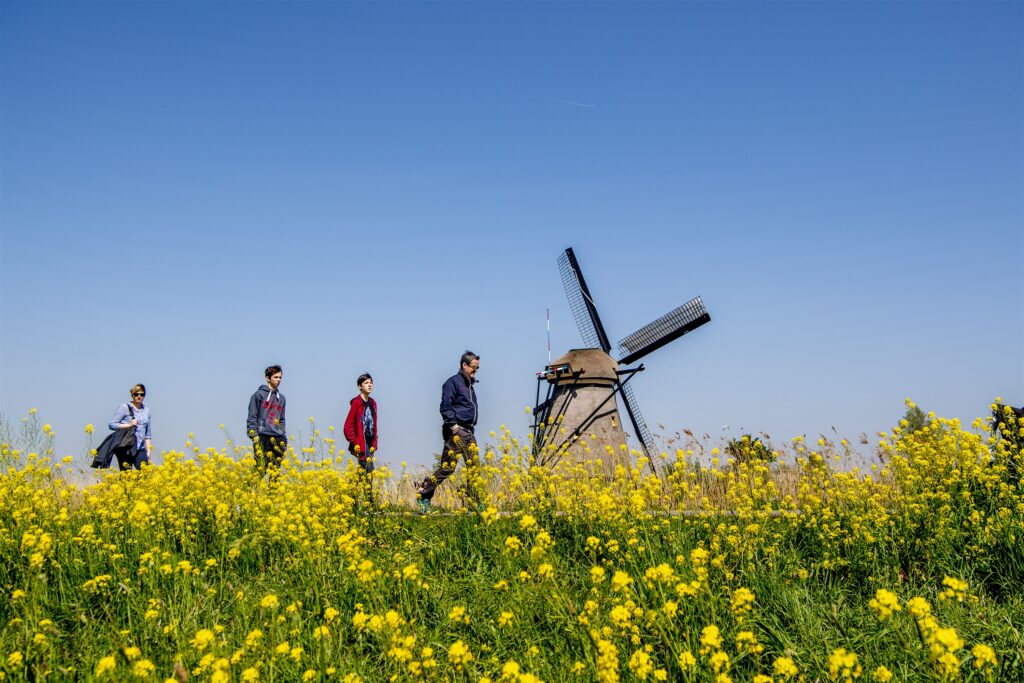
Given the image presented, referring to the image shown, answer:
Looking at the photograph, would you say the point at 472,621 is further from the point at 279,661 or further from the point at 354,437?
the point at 354,437

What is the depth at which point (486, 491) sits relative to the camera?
671 cm

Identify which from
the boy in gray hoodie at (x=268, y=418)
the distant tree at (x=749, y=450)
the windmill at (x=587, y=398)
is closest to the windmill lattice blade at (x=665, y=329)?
the windmill at (x=587, y=398)

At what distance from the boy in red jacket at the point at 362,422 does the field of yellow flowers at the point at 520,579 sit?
176 cm

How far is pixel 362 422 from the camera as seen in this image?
9008 millimetres

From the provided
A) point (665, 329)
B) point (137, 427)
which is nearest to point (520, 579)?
point (137, 427)

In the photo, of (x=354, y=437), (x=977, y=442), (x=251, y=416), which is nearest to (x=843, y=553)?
(x=977, y=442)

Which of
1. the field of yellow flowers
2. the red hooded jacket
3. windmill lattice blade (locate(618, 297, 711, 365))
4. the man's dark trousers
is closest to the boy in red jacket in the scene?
the red hooded jacket

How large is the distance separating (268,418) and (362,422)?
123cm

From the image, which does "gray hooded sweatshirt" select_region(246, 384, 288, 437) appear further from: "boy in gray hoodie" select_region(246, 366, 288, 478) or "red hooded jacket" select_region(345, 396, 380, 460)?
"red hooded jacket" select_region(345, 396, 380, 460)

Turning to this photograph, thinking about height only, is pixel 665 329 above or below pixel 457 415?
above

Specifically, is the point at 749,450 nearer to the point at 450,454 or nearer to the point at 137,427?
the point at 450,454

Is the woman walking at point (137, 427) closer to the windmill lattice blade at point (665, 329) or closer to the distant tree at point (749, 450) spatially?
the distant tree at point (749, 450)

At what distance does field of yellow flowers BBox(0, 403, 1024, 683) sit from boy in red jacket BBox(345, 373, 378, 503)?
1.76 m

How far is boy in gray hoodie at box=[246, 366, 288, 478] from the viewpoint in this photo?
9.09m
